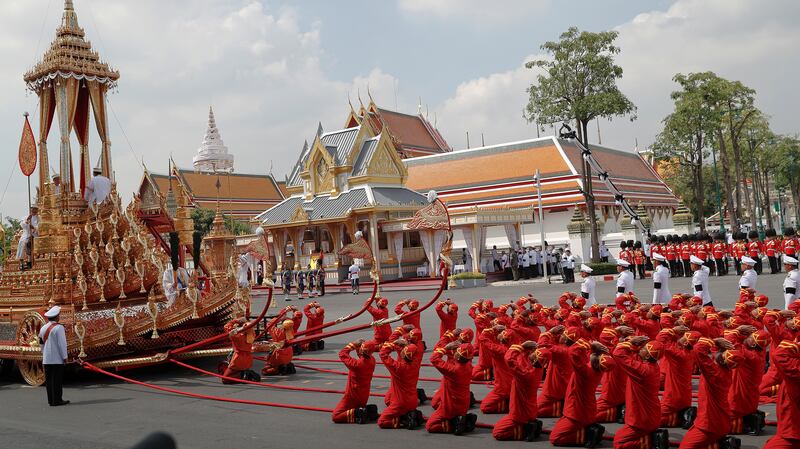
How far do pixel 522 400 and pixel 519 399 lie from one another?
29 millimetres

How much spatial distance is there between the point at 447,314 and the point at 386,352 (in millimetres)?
4278

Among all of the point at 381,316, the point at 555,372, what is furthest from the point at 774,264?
the point at 555,372

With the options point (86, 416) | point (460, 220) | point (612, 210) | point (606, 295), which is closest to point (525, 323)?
point (86, 416)

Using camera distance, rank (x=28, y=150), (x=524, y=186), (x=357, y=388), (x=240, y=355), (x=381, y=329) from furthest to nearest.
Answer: (x=524, y=186) < (x=28, y=150) < (x=381, y=329) < (x=240, y=355) < (x=357, y=388)

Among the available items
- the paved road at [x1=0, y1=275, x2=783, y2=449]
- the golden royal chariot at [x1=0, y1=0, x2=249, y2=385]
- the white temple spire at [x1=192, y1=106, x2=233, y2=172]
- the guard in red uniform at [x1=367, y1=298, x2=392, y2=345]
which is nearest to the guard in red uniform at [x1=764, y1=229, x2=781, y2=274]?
the guard in red uniform at [x1=367, y1=298, x2=392, y2=345]

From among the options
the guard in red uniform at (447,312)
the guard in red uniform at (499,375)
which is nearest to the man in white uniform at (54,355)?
the guard in red uniform at (447,312)

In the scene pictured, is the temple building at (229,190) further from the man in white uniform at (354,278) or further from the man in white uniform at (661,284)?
the man in white uniform at (661,284)

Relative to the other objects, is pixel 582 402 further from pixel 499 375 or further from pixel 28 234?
pixel 28 234

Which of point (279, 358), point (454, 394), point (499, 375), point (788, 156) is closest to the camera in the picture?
point (454, 394)

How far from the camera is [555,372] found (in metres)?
7.65

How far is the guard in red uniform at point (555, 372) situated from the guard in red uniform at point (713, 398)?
1.35m

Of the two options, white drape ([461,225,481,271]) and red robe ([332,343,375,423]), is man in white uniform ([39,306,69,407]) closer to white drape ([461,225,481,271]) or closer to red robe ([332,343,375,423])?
red robe ([332,343,375,423])

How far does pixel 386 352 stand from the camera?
7590 millimetres

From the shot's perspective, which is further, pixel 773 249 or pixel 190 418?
pixel 773 249
